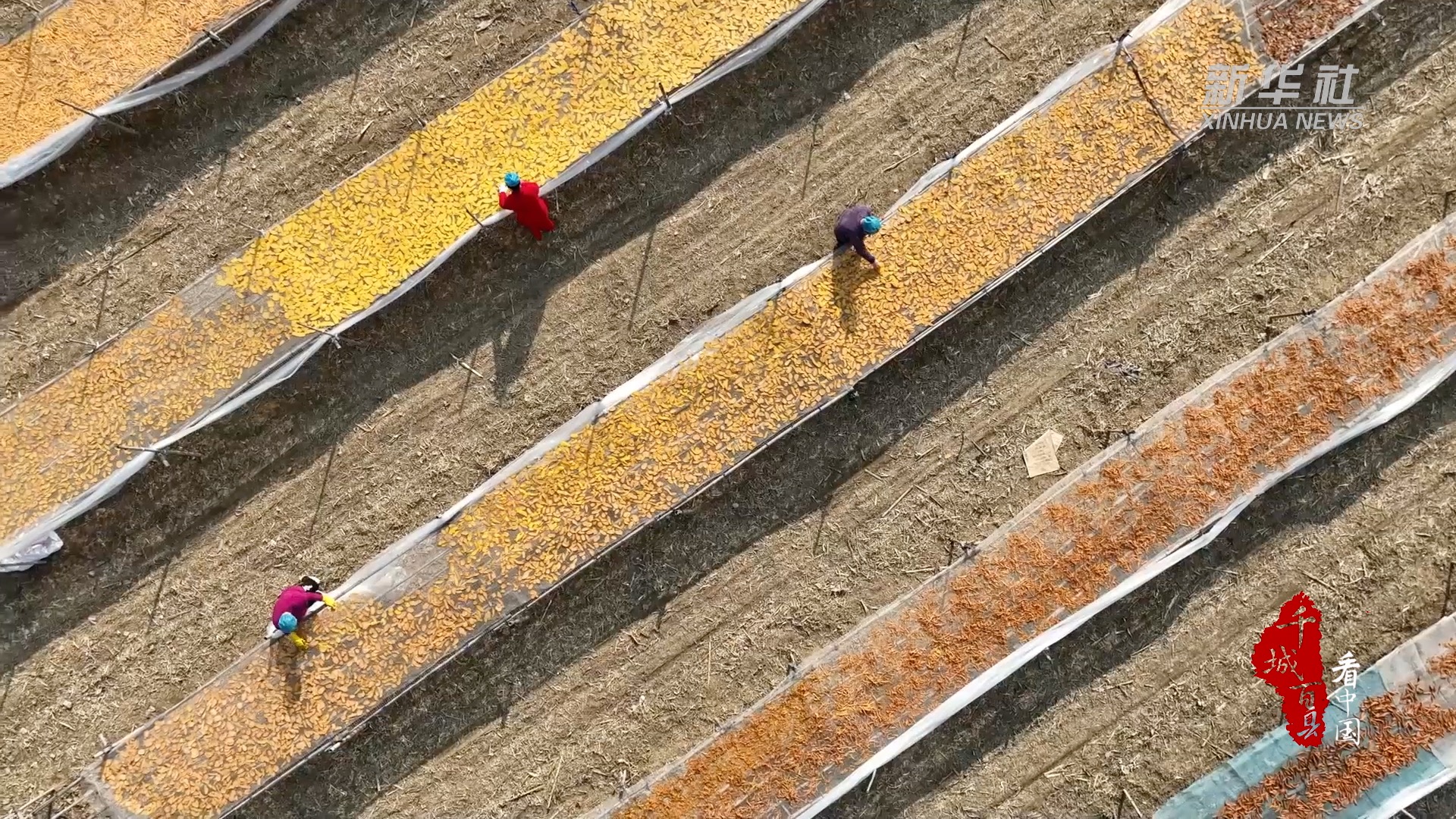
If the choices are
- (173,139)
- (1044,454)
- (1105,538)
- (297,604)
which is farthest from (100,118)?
(1105,538)

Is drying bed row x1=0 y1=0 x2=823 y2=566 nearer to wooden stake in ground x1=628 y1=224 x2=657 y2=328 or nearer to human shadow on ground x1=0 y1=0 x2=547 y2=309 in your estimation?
human shadow on ground x1=0 y1=0 x2=547 y2=309

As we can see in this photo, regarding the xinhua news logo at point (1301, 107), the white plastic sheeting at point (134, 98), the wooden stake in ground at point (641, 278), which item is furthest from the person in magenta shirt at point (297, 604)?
the xinhua news logo at point (1301, 107)

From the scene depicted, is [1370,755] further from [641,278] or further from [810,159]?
[641,278]

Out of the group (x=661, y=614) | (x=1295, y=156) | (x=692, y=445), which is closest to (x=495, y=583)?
(x=661, y=614)

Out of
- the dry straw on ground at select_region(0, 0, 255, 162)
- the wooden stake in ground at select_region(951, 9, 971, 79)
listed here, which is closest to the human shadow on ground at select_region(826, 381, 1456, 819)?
the wooden stake in ground at select_region(951, 9, 971, 79)

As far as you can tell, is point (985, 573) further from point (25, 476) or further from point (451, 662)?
point (25, 476)

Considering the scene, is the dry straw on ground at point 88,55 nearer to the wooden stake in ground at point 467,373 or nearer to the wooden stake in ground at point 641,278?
the wooden stake in ground at point 467,373
